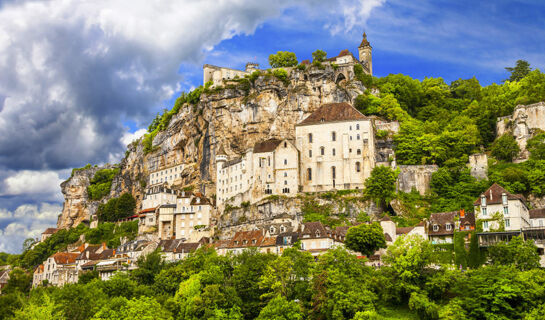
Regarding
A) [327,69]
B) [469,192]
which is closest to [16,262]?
[327,69]

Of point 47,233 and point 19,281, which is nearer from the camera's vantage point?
point 19,281

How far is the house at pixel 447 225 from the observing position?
197 ft

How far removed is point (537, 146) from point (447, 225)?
27681 millimetres

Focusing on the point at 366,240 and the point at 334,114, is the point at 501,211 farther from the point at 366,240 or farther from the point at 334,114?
the point at 334,114

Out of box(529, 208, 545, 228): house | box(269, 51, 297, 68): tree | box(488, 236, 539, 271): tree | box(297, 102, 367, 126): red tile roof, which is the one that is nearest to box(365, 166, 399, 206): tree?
box(297, 102, 367, 126): red tile roof

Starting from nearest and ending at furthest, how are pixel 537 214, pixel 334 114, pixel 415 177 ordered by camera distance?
pixel 537 214 < pixel 415 177 < pixel 334 114

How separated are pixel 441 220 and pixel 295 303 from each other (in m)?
22.5

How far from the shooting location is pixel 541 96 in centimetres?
8800

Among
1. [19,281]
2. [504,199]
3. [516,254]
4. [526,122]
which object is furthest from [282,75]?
[516,254]

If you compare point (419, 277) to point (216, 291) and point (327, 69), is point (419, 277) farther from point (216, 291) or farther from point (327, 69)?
point (327, 69)

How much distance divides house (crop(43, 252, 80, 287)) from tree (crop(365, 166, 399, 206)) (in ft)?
158

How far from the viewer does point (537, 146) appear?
261 ft

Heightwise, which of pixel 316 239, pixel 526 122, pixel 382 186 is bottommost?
pixel 316 239

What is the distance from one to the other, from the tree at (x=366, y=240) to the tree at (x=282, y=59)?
56623 mm
